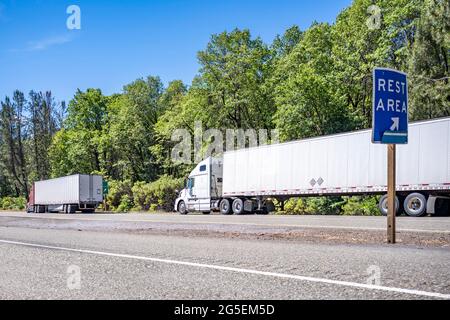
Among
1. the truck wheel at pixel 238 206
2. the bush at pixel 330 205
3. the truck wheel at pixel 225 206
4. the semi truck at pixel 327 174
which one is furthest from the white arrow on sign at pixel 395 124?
the truck wheel at pixel 225 206

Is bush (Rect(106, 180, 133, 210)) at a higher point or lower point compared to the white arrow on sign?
lower

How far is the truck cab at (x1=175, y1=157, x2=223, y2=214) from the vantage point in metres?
30.3

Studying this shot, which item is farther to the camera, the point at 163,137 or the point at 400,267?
the point at 163,137

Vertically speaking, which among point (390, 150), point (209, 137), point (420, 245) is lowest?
point (420, 245)

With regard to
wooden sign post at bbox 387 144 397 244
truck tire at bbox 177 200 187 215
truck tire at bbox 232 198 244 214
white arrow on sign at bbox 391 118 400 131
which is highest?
white arrow on sign at bbox 391 118 400 131

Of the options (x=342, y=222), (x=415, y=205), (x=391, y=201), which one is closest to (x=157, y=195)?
(x=415, y=205)

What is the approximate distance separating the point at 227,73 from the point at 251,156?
1709cm

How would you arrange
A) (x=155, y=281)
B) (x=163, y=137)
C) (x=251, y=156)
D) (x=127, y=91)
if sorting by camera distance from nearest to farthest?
1. (x=155, y=281)
2. (x=251, y=156)
3. (x=163, y=137)
4. (x=127, y=91)

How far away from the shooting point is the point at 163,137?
5159cm

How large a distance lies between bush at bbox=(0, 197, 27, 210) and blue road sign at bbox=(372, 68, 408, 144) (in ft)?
198

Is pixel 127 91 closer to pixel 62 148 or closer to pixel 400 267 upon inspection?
pixel 62 148

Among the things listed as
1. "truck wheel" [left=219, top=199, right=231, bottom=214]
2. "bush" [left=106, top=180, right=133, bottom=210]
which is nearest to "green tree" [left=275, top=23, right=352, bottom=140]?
"truck wheel" [left=219, top=199, right=231, bottom=214]

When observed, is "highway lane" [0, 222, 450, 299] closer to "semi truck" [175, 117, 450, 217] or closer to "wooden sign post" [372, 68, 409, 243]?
"wooden sign post" [372, 68, 409, 243]

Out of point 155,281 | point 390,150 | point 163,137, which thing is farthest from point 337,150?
point 163,137
